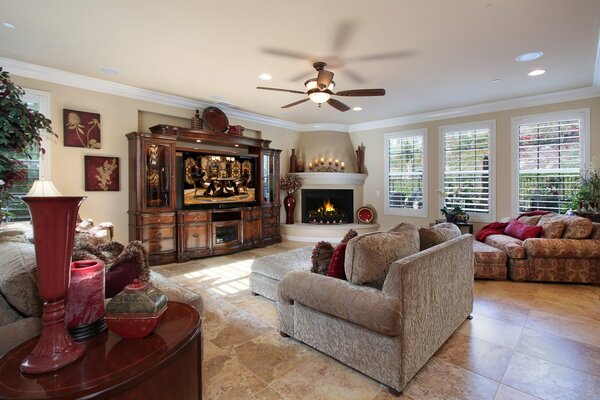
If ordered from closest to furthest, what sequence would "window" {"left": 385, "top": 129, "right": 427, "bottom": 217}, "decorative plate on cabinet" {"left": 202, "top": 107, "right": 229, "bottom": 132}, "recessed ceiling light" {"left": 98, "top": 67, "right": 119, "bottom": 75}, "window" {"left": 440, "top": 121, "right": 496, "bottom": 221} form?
"recessed ceiling light" {"left": 98, "top": 67, "right": 119, "bottom": 75}, "decorative plate on cabinet" {"left": 202, "top": 107, "right": 229, "bottom": 132}, "window" {"left": 440, "top": 121, "right": 496, "bottom": 221}, "window" {"left": 385, "top": 129, "right": 427, "bottom": 217}

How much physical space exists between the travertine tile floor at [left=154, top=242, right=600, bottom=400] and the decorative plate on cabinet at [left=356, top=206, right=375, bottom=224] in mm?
3862

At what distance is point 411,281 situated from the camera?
185 centimetres

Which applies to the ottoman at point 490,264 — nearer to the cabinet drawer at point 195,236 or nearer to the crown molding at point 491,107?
the crown molding at point 491,107

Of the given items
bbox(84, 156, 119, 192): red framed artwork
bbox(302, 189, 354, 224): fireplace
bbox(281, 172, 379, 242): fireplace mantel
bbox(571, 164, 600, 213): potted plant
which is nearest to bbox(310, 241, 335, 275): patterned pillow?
bbox(84, 156, 119, 192): red framed artwork

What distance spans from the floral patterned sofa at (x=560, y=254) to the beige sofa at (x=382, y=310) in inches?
85.1

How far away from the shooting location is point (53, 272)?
954mm

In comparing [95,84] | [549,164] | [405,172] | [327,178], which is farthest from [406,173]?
[95,84]

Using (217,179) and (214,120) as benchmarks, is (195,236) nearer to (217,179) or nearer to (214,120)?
(217,179)

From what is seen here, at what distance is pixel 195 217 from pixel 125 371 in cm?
433

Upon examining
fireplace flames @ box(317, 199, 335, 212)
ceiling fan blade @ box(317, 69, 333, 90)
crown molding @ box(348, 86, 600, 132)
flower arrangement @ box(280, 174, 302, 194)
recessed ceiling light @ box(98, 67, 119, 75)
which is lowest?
fireplace flames @ box(317, 199, 335, 212)

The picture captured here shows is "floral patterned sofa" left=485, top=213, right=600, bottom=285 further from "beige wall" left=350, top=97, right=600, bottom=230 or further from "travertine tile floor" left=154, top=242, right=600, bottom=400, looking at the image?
"beige wall" left=350, top=97, right=600, bottom=230

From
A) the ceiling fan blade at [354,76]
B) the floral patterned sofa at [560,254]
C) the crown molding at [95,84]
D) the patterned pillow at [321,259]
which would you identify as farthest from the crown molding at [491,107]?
the patterned pillow at [321,259]

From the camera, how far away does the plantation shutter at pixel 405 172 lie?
255 inches

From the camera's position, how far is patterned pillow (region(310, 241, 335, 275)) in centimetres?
241
